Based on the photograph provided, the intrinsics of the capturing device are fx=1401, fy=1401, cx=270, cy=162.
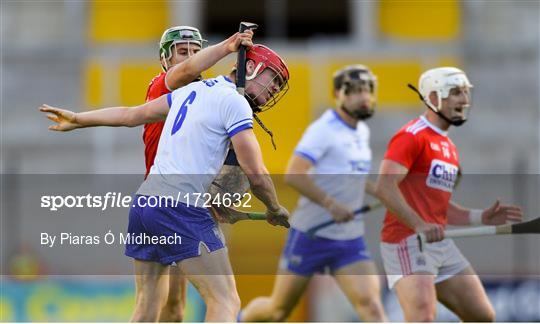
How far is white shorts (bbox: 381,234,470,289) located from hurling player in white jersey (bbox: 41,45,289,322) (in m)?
1.67

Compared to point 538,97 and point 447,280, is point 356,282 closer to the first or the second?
point 447,280

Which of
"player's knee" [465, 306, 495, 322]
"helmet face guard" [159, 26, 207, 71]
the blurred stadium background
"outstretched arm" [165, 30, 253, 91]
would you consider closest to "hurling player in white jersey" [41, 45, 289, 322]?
"outstretched arm" [165, 30, 253, 91]

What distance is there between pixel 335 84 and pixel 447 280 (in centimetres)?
233

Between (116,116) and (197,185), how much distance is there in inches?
27.4

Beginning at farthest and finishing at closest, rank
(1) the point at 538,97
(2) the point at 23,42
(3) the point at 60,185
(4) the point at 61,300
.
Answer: (2) the point at 23,42 → (1) the point at 538,97 → (3) the point at 60,185 → (4) the point at 61,300

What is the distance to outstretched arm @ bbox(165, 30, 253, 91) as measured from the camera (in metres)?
7.88

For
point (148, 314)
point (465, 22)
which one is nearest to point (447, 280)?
point (148, 314)

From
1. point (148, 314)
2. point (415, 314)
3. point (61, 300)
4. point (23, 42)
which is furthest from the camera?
point (23, 42)

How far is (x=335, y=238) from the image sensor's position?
10891 mm

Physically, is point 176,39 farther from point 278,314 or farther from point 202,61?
point 278,314

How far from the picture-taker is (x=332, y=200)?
10.9 m

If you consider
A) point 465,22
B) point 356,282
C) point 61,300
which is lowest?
point 61,300

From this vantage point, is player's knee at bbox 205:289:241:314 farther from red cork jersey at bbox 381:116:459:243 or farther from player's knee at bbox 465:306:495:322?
player's knee at bbox 465:306:495:322

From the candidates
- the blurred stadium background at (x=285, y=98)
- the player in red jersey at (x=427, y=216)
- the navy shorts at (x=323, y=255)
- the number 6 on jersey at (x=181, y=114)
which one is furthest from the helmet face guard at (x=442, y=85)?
the blurred stadium background at (x=285, y=98)
